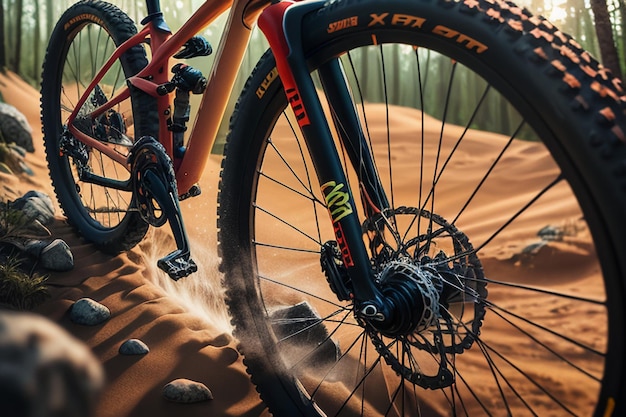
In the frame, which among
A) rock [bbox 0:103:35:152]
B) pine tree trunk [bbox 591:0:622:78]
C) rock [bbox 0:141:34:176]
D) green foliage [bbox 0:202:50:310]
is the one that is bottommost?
green foliage [bbox 0:202:50:310]

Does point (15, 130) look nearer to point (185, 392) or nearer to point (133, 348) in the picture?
point (133, 348)

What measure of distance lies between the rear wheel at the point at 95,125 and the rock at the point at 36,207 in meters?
0.17

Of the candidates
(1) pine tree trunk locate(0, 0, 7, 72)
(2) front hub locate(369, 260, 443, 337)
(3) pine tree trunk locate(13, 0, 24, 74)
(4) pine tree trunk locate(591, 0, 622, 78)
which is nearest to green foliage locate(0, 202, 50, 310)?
(2) front hub locate(369, 260, 443, 337)

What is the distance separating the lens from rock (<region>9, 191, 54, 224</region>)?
12.0ft

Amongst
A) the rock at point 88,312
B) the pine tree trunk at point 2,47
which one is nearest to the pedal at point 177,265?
the rock at point 88,312

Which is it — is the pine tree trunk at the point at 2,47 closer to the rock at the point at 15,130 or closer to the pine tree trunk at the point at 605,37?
the rock at the point at 15,130

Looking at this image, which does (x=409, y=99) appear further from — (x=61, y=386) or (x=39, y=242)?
(x=61, y=386)

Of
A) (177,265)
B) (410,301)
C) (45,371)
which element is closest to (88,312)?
(177,265)

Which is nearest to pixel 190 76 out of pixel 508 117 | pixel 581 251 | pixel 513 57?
pixel 513 57

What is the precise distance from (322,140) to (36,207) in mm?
2509

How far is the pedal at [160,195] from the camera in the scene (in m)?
2.18

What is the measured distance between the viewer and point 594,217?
123 cm

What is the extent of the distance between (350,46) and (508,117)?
8462 millimetres

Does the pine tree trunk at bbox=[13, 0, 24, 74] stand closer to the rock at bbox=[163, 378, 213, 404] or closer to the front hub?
the rock at bbox=[163, 378, 213, 404]
